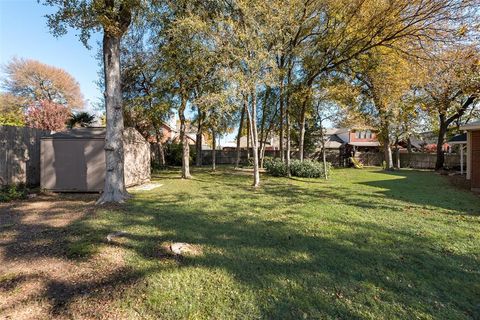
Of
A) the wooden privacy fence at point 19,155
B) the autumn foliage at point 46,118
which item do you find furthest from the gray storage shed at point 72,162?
the autumn foliage at point 46,118

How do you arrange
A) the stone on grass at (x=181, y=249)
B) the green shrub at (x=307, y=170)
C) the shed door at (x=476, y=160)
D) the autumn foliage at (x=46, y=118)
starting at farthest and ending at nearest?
the autumn foliage at (x=46, y=118) → the green shrub at (x=307, y=170) → the shed door at (x=476, y=160) → the stone on grass at (x=181, y=249)

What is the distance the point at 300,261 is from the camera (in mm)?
3486

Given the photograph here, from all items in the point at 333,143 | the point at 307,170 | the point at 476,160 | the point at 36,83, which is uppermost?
the point at 36,83

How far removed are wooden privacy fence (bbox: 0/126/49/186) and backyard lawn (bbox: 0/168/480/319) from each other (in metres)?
2.46

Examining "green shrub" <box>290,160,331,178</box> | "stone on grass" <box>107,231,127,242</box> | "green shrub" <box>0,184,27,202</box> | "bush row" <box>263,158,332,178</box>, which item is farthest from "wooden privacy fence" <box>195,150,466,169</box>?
"stone on grass" <box>107,231,127,242</box>

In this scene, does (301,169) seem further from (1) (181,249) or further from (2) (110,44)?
(1) (181,249)

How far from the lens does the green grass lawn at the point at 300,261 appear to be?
2.54m

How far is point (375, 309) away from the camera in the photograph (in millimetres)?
2506

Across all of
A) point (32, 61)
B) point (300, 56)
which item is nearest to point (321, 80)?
point (300, 56)

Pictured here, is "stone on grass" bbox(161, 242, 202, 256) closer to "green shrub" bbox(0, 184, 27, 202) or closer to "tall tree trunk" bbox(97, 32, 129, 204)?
"tall tree trunk" bbox(97, 32, 129, 204)

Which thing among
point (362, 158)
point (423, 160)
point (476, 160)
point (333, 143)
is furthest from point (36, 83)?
point (423, 160)

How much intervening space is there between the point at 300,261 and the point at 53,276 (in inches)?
108

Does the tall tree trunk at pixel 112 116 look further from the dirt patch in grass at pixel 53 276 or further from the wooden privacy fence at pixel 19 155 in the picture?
the wooden privacy fence at pixel 19 155

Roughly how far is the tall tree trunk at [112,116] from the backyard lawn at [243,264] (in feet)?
3.16
